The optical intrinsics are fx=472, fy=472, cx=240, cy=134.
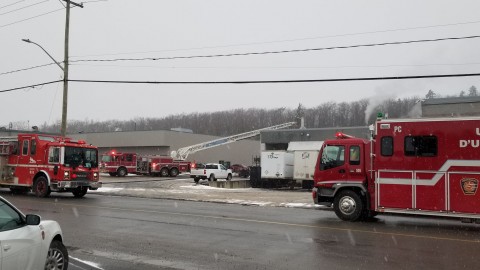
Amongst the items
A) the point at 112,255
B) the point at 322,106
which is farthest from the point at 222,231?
the point at 322,106

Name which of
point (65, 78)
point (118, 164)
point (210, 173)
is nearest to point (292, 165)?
point (210, 173)

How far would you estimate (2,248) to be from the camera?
466 cm

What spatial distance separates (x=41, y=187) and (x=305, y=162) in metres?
19.3

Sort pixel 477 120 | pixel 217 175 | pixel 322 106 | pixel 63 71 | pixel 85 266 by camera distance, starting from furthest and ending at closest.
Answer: pixel 322 106, pixel 217 175, pixel 63 71, pixel 477 120, pixel 85 266

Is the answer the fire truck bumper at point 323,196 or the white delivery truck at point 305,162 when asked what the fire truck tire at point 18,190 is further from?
the white delivery truck at point 305,162

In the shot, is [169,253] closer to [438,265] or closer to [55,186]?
[438,265]

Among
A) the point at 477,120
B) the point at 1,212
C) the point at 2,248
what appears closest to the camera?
the point at 2,248

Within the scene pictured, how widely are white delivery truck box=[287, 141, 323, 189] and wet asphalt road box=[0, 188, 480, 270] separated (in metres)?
19.2

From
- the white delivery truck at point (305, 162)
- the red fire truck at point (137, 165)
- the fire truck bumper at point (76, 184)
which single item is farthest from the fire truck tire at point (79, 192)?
the red fire truck at point (137, 165)

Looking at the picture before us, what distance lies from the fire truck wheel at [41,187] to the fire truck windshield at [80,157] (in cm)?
136

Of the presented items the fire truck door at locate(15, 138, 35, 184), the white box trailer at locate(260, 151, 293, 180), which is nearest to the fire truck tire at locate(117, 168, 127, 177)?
the white box trailer at locate(260, 151, 293, 180)

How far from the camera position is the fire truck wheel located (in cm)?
2128

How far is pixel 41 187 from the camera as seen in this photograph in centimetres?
2153

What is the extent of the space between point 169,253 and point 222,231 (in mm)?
2866
